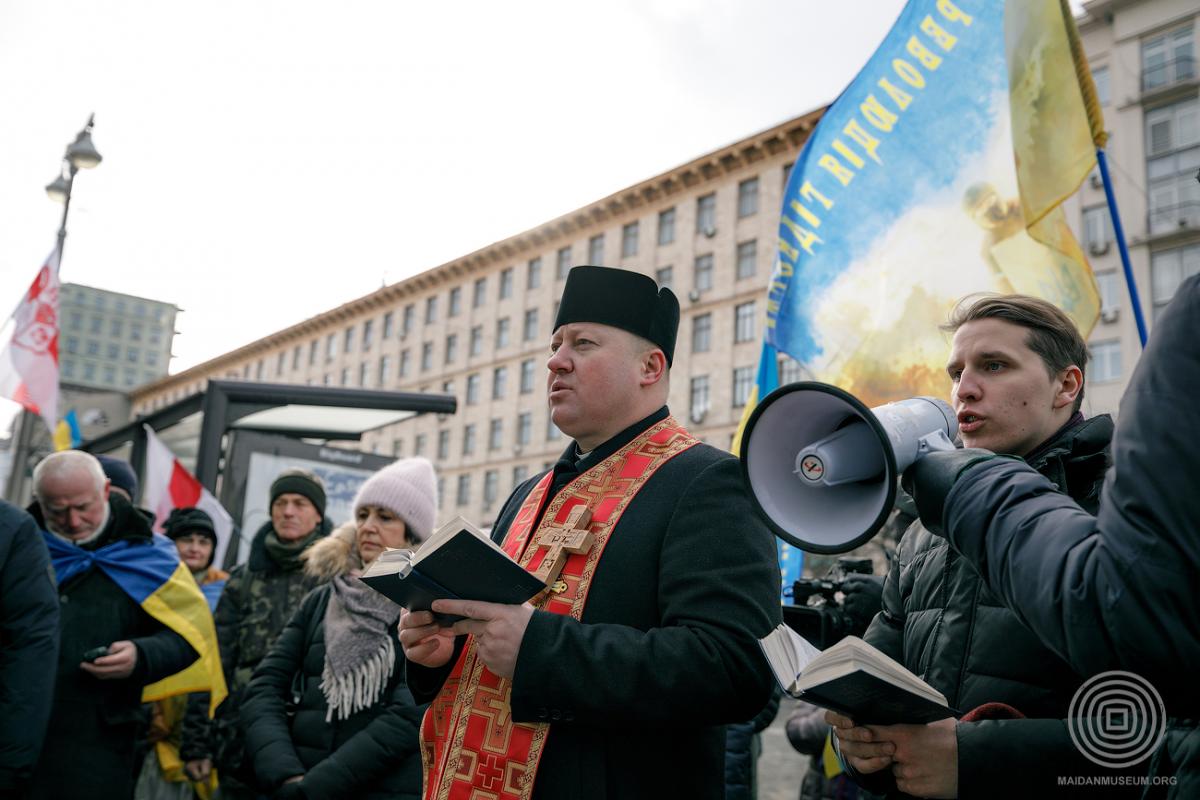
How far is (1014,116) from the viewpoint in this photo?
4.77 metres

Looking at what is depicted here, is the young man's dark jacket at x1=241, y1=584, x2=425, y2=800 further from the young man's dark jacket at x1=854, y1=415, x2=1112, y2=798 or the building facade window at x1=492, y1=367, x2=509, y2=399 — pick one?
the building facade window at x1=492, y1=367, x2=509, y2=399

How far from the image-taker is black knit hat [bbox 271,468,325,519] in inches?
211

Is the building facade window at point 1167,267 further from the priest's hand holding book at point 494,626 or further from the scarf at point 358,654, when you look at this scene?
the priest's hand holding book at point 494,626

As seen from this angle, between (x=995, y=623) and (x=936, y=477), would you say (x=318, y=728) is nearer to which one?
(x=995, y=623)

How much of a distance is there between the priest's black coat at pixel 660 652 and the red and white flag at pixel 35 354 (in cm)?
852

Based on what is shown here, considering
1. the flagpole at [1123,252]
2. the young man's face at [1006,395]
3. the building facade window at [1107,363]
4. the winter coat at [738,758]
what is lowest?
the winter coat at [738,758]

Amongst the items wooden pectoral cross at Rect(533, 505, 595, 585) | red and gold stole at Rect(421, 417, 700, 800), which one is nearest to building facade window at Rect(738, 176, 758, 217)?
red and gold stole at Rect(421, 417, 700, 800)

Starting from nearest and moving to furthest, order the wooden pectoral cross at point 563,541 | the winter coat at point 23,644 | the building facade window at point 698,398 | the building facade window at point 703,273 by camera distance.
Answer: the wooden pectoral cross at point 563,541, the winter coat at point 23,644, the building facade window at point 698,398, the building facade window at point 703,273

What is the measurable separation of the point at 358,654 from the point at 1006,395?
2673 millimetres

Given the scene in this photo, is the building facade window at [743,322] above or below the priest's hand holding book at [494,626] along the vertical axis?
above

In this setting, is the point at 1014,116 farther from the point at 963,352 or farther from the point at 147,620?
the point at 147,620

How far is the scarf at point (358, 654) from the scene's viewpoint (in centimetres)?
376

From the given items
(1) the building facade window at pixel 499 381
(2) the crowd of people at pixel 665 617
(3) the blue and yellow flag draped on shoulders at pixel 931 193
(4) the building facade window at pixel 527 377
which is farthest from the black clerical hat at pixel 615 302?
(1) the building facade window at pixel 499 381

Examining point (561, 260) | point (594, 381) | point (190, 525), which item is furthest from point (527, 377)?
point (594, 381)
